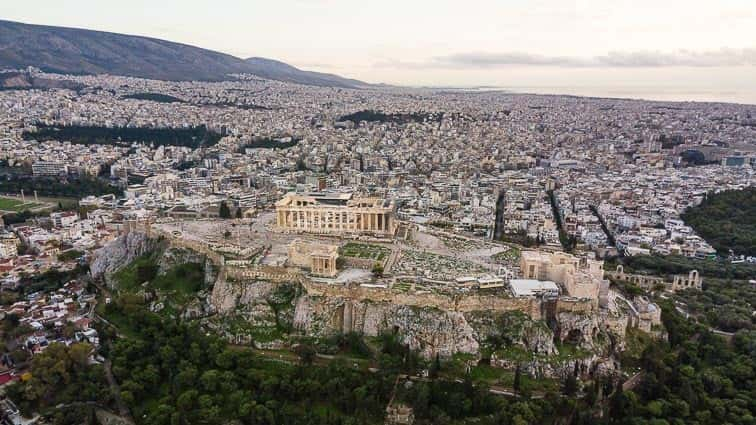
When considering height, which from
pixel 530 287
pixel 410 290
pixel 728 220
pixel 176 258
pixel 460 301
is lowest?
pixel 176 258

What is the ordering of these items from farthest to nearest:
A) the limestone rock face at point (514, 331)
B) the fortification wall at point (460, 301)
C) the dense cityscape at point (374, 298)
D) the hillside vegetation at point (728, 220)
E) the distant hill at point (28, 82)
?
the distant hill at point (28, 82) < the hillside vegetation at point (728, 220) < the fortification wall at point (460, 301) < the limestone rock face at point (514, 331) < the dense cityscape at point (374, 298)

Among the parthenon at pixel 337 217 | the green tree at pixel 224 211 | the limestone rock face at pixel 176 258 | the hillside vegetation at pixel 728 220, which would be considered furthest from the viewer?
the green tree at pixel 224 211

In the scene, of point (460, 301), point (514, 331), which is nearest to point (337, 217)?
point (460, 301)

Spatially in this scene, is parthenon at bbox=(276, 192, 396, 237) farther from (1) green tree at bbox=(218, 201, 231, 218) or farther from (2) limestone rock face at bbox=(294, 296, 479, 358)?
(2) limestone rock face at bbox=(294, 296, 479, 358)

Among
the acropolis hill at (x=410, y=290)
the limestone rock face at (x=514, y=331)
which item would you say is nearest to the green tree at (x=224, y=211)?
the acropolis hill at (x=410, y=290)

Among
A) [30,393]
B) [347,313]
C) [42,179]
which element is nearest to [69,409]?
[30,393]

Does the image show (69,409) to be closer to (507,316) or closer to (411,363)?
(411,363)

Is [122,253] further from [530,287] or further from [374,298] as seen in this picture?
[530,287]

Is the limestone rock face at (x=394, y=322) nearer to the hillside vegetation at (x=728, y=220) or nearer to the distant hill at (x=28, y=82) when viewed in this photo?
the hillside vegetation at (x=728, y=220)
